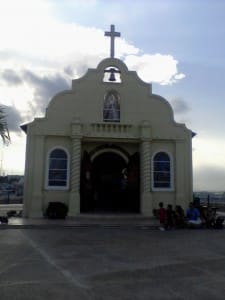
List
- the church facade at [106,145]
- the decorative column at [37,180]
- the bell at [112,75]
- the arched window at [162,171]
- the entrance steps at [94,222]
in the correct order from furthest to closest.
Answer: the bell at [112,75] < the arched window at [162,171] < the church facade at [106,145] < the decorative column at [37,180] < the entrance steps at [94,222]

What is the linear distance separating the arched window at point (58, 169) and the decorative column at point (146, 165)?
412cm

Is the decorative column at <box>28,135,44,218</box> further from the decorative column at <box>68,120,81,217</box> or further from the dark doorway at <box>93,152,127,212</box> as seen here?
the dark doorway at <box>93,152,127,212</box>

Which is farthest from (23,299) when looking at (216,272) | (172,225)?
(172,225)

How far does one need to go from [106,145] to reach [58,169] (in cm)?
327

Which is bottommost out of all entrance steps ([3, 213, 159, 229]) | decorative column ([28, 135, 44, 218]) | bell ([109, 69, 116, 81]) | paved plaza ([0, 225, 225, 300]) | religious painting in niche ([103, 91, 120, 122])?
paved plaza ([0, 225, 225, 300])

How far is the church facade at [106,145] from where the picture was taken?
21.5 metres

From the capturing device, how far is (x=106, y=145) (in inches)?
924

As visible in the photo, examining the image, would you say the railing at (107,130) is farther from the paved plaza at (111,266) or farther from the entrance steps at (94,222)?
the paved plaza at (111,266)

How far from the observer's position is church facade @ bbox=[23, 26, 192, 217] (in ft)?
70.5

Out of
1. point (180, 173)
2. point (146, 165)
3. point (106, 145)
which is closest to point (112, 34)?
point (106, 145)

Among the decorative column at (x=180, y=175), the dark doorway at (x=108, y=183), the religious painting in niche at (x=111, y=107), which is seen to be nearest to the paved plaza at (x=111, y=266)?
the decorative column at (x=180, y=175)

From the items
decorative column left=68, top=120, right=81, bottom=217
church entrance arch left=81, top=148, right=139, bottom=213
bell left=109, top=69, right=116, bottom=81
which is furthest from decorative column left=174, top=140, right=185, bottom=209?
decorative column left=68, top=120, right=81, bottom=217

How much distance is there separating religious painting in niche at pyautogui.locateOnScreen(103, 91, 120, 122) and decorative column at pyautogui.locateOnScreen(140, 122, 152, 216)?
1.68 metres

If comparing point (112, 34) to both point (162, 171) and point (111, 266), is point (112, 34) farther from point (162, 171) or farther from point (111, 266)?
point (111, 266)
